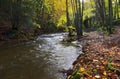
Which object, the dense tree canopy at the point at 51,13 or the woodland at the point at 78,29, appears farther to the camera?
the dense tree canopy at the point at 51,13

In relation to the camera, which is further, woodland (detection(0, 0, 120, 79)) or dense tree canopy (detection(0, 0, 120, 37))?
dense tree canopy (detection(0, 0, 120, 37))

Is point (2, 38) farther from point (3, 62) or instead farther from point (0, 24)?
point (3, 62)

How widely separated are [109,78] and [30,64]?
620cm

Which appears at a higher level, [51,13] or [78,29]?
[51,13]

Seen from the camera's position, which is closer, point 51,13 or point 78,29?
point 78,29

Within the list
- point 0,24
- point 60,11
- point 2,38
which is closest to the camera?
point 2,38

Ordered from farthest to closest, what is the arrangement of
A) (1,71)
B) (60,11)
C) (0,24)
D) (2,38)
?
(60,11), (0,24), (2,38), (1,71)

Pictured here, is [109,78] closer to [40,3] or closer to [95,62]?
[95,62]

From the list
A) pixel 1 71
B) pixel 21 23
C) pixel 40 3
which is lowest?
pixel 1 71

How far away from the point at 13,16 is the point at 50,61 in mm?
17667

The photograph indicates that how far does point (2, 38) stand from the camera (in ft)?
81.4

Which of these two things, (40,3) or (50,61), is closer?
(50,61)

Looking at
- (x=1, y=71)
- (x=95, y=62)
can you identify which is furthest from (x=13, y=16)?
(x=95, y=62)

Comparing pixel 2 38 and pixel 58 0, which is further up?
pixel 58 0
